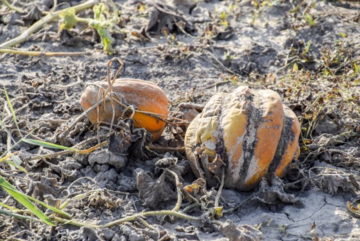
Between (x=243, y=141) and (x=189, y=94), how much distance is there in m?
1.33

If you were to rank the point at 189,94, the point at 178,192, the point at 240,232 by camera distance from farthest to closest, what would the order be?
the point at 189,94, the point at 178,192, the point at 240,232

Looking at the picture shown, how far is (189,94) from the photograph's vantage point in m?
4.79

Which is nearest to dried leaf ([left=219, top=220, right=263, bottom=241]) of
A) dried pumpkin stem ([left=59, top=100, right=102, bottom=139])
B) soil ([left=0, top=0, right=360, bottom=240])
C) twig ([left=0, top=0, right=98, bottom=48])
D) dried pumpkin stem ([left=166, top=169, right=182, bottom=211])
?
soil ([left=0, top=0, right=360, bottom=240])

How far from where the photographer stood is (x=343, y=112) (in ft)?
14.7

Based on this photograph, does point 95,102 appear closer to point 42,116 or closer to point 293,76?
point 42,116

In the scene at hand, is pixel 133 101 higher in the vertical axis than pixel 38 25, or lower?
higher

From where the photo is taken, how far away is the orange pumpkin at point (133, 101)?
392 cm

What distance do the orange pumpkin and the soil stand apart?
11 cm

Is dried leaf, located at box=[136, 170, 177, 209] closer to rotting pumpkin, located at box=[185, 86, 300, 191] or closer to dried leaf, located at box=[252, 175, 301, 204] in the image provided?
rotting pumpkin, located at box=[185, 86, 300, 191]

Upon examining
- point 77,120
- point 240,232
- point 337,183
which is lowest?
point 337,183

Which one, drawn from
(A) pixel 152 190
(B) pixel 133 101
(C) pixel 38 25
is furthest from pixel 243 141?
(C) pixel 38 25

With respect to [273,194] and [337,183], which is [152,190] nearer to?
[273,194]

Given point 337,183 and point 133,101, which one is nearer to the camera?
point 337,183

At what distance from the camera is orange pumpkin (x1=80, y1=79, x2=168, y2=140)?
3.92 metres
